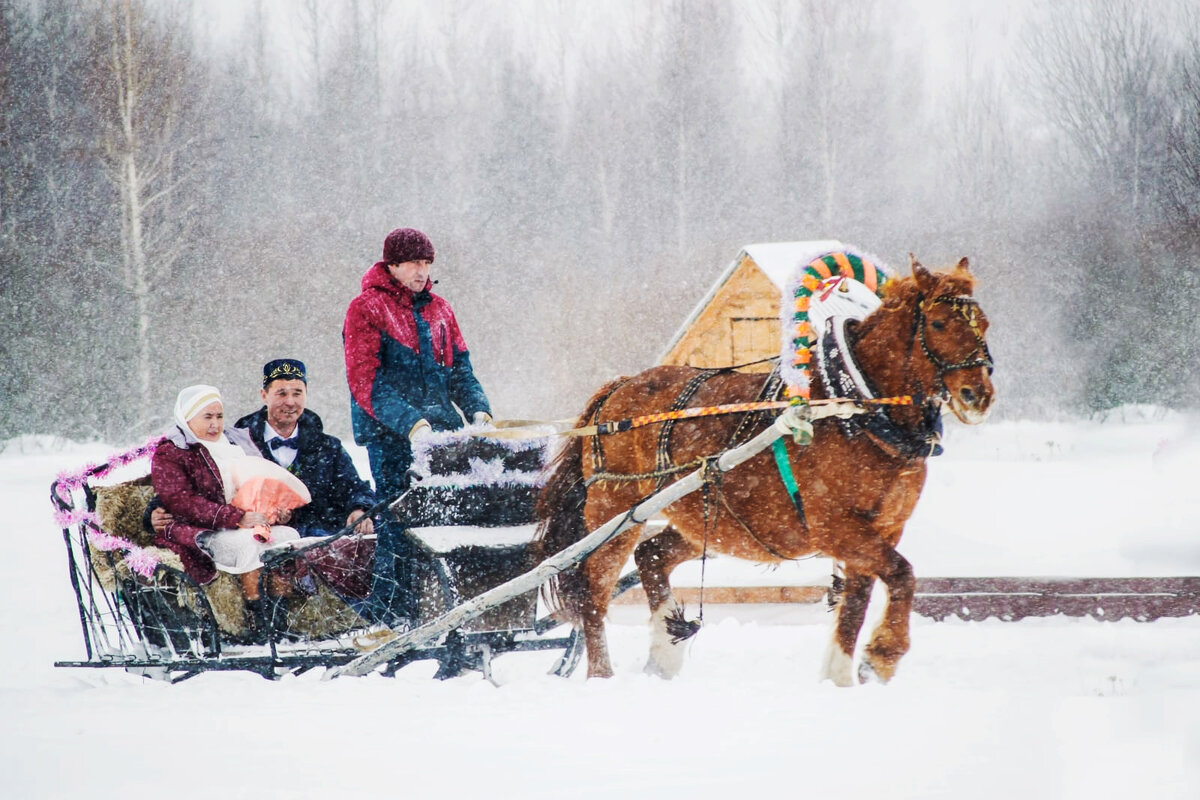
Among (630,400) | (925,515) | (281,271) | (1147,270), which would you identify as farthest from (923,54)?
(630,400)

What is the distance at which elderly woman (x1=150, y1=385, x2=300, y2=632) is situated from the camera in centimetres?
486

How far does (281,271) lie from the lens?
26375mm

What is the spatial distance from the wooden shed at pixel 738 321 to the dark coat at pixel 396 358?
23.2 ft

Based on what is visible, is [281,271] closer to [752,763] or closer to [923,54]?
[923,54]

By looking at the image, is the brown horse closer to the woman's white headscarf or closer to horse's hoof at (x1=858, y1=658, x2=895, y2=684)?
horse's hoof at (x1=858, y1=658, x2=895, y2=684)

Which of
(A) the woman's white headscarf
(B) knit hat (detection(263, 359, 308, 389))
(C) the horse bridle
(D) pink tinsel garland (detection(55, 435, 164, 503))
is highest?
(C) the horse bridle

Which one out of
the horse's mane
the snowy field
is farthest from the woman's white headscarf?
the horse's mane

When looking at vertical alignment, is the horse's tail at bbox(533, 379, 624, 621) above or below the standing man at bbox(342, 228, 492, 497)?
below

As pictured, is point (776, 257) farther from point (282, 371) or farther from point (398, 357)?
point (282, 371)

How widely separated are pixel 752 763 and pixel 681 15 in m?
28.8

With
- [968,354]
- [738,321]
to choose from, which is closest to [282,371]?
[968,354]

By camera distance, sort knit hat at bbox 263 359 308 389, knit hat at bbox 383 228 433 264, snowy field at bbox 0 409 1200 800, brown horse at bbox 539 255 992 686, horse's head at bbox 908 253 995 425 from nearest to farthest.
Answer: snowy field at bbox 0 409 1200 800
horse's head at bbox 908 253 995 425
brown horse at bbox 539 255 992 686
knit hat at bbox 383 228 433 264
knit hat at bbox 263 359 308 389

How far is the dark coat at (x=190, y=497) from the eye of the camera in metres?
4.85

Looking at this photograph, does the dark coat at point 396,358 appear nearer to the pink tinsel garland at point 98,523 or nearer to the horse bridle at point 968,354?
the pink tinsel garland at point 98,523
